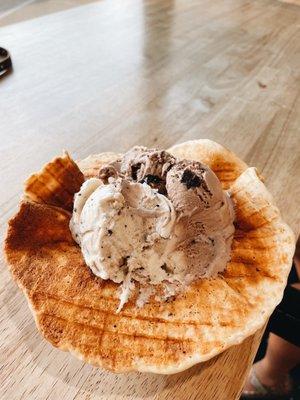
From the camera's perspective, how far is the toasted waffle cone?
0.80 metres

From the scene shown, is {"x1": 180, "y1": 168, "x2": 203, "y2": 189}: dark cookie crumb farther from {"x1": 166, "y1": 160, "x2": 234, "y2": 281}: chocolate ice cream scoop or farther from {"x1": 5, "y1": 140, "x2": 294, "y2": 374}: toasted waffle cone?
{"x1": 5, "y1": 140, "x2": 294, "y2": 374}: toasted waffle cone

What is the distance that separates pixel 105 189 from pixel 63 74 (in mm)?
1615

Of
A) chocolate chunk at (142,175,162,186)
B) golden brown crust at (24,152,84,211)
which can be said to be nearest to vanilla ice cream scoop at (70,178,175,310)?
chocolate chunk at (142,175,162,186)

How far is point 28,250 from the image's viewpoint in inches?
37.9

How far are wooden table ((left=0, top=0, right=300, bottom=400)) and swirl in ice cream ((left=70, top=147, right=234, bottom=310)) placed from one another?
0.77 ft

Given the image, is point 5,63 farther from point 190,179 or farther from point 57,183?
point 190,179

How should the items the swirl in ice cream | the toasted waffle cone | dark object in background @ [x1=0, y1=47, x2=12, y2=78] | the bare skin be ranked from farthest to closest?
dark object in background @ [x1=0, y1=47, x2=12, y2=78]
the bare skin
the swirl in ice cream
the toasted waffle cone

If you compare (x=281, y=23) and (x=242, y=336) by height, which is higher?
(x=242, y=336)

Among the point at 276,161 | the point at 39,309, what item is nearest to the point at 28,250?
the point at 39,309

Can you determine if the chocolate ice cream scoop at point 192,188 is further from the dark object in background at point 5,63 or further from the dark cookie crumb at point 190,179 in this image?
the dark object in background at point 5,63

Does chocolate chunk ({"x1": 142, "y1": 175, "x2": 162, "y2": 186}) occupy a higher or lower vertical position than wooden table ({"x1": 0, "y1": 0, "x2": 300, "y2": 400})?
higher

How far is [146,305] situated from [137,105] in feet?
4.58

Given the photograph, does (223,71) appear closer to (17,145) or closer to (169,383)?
(17,145)

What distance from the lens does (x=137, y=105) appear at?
2049 millimetres
